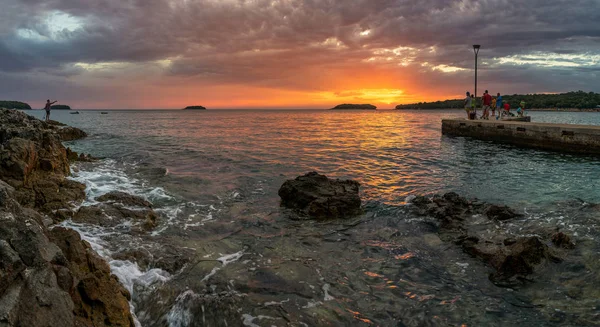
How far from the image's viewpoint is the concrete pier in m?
18.8

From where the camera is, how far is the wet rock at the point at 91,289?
11.8 ft

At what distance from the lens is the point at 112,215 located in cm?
807

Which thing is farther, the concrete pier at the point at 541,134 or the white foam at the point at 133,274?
the concrete pier at the point at 541,134

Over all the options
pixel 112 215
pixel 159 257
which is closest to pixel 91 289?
pixel 159 257

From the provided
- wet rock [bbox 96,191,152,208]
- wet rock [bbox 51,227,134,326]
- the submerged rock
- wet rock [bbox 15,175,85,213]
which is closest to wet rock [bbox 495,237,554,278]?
the submerged rock

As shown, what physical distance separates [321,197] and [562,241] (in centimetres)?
539

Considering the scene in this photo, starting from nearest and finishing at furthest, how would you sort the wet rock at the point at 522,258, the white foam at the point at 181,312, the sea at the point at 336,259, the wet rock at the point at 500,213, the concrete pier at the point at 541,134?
the white foam at the point at 181,312, the sea at the point at 336,259, the wet rock at the point at 522,258, the wet rock at the point at 500,213, the concrete pier at the point at 541,134

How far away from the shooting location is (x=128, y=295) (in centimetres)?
485

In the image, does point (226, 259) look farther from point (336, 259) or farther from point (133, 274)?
point (336, 259)

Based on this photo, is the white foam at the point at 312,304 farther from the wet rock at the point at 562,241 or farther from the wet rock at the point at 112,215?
the wet rock at the point at 562,241

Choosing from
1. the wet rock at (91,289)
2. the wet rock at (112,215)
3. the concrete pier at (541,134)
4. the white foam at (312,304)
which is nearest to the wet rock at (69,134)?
the wet rock at (112,215)

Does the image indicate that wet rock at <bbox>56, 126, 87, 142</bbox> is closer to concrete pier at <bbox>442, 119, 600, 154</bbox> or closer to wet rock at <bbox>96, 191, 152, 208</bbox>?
wet rock at <bbox>96, 191, 152, 208</bbox>

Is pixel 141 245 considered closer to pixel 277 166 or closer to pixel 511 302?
pixel 511 302

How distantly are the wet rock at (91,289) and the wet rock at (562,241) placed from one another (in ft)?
25.5
